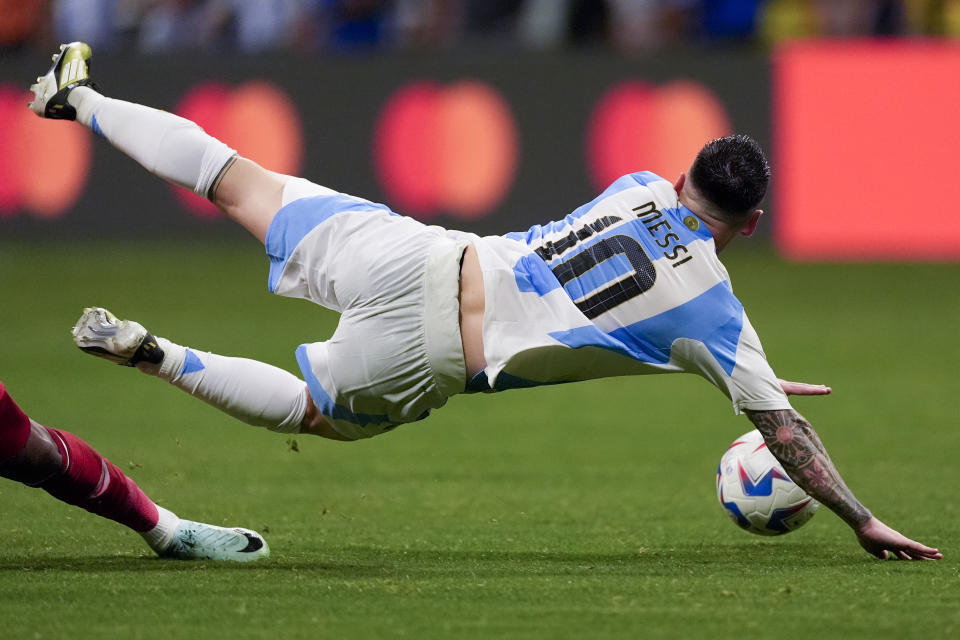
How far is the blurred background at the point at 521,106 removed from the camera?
45.3 feet

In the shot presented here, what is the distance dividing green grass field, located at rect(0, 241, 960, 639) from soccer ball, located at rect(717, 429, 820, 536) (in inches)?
4.8

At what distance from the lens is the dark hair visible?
4.66 m

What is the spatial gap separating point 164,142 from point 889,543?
2683mm

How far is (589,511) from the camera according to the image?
19.7ft

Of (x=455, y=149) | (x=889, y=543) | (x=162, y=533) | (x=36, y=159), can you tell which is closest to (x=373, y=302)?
(x=162, y=533)

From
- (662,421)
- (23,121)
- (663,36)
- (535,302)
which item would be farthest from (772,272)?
(535,302)

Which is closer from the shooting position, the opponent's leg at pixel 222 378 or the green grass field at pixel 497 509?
the green grass field at pixel 497 509

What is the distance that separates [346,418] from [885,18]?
10843 millimetres

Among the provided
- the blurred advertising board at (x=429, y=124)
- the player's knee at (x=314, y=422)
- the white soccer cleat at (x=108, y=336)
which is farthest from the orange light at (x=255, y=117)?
the white soccer cleat at (x=108, y=336)

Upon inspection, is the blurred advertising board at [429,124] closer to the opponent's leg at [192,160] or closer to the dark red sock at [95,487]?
the opponent's leg at [192,160]

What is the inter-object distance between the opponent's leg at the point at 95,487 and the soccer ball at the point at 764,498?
1616mm

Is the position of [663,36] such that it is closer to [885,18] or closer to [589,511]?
[885,18]

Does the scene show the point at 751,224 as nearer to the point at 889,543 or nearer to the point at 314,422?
the point at 889,543

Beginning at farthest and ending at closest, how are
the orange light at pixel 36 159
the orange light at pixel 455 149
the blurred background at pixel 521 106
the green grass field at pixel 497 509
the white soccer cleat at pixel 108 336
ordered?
the orange light at pixel 36 159 < the orange light at pixel 455 149 < the blurred background at pixel 521 106 < the white soccer cleat at pixel 108 336 < the green grass field at pixel 497 509
